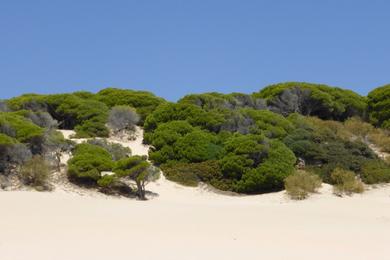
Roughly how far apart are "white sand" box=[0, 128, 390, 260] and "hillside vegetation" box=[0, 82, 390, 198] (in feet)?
7.15

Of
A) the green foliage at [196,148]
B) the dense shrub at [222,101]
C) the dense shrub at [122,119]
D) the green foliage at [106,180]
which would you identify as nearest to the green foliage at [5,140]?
the green foliage at [106,180]

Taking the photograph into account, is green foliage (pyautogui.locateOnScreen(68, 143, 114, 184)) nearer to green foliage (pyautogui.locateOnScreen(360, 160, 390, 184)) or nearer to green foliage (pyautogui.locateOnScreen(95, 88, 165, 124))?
green foliage (pyautogui.locateOnScreen(360, 160, 390, 184))

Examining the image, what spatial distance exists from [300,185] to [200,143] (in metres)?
5.58

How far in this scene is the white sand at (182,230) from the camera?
24.8 feet

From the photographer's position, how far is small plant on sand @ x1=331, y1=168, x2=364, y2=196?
746 inches

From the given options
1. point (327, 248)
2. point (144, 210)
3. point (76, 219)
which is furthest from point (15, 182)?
point (327, 248)

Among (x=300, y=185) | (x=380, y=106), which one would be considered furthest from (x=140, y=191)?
(x=380, y=106)

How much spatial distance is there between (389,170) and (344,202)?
4786 mm

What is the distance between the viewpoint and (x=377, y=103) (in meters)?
34.3

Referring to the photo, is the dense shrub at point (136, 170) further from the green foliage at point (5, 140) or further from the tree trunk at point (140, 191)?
the green foliage at point (5, 140)

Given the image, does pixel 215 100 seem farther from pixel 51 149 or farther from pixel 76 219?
pixel 76 219

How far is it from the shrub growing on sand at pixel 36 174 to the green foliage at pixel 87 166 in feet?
3.48

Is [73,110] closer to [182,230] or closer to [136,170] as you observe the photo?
[136,170]

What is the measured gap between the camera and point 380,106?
3400cm
